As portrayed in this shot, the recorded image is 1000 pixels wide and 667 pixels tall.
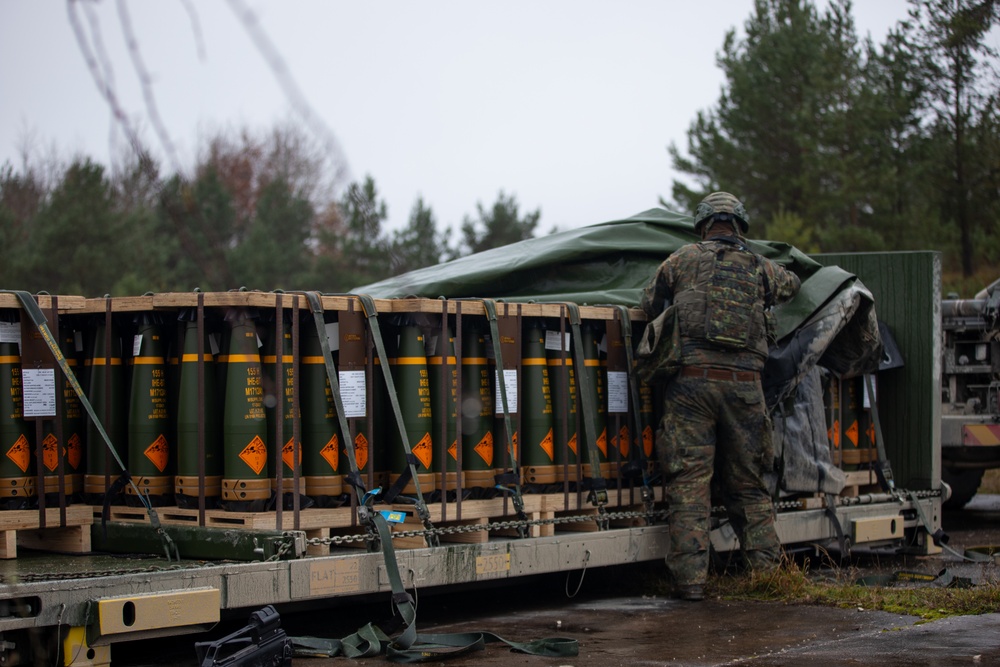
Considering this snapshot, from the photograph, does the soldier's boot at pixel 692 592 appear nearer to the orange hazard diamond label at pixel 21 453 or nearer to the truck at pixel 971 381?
the orange hazard diamond label at pixel 21 453

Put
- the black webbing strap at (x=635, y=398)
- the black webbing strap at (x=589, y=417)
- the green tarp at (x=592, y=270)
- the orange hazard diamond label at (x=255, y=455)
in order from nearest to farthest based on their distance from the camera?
the orange hazard diamond label at (x=255, y=455)
the black webbing strap at (x=589, y=417)
the black webbing strap at (x=635, y=398)
the green tarp at (x=592, y=270)

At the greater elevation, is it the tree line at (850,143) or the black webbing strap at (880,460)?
the tree line at (850,143)

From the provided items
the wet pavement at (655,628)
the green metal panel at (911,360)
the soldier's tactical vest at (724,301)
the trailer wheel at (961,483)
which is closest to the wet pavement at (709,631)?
the wet pavement at (655,628)

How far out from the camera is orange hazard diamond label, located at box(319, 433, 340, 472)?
634 cm

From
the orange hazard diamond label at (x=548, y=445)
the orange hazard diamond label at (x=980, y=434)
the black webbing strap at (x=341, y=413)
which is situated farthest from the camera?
the orange hazard diamond label at (x=980, y=434)

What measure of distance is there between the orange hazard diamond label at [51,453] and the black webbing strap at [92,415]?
0.21m

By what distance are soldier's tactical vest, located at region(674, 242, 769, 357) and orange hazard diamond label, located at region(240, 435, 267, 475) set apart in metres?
2.78

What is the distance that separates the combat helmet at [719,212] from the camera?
25.7ft

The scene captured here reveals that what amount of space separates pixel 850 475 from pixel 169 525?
5351 millimetres

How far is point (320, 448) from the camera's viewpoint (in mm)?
6332

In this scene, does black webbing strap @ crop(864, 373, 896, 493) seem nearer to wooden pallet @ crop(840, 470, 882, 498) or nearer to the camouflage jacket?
wooden pallet @ crop(840, 470, 882, 498)

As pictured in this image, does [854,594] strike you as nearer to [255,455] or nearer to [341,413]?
[341,413]

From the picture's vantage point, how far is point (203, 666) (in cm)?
476

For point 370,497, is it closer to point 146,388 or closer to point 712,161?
point 146,388
